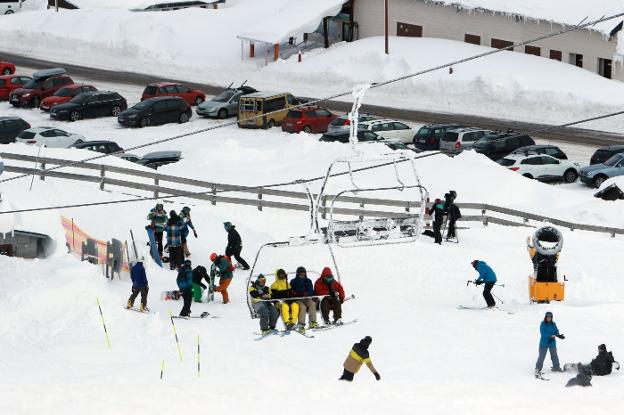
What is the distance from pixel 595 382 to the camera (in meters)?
21.4

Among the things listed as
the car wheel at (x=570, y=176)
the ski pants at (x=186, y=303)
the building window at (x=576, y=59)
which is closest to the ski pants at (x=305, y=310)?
the ski pants at (x=186, y=303)

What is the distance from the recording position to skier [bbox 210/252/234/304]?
2702 cm

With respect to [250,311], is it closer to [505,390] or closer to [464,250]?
[505,390]

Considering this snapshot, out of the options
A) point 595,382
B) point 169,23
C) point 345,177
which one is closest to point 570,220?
point 345,177

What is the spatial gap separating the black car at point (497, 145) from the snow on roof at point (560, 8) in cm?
1032

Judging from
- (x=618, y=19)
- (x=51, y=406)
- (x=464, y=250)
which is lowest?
(x=51, y=406)

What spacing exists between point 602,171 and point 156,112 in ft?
53.3

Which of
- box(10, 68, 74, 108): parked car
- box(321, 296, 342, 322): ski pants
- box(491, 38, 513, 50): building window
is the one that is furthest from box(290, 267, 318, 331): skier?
box(491, 38, 513, 50): building window

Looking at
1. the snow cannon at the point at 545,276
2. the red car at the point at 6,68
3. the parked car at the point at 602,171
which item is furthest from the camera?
the red car at the point at 6,68

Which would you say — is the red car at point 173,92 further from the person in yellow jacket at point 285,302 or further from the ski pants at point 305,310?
the ski pants at point 305,310

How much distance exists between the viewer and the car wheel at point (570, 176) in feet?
143

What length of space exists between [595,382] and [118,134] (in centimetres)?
2927

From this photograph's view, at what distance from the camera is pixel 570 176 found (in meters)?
43.6

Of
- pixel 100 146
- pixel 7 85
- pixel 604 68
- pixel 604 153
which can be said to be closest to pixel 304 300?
pixel 100 146
